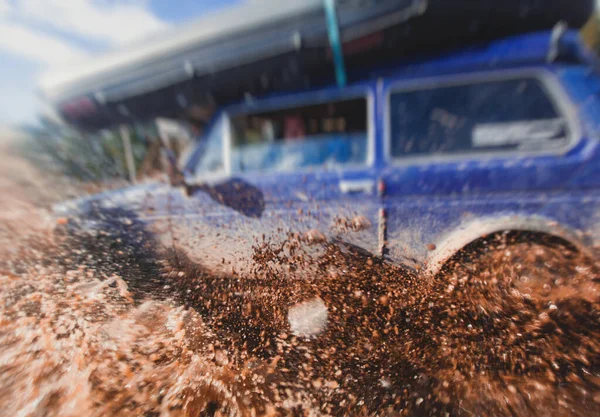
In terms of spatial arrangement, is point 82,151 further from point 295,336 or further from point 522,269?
point 522,269

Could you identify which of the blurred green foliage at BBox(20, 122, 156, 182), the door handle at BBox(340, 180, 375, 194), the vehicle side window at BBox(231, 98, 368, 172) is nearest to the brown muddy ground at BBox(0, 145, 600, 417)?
the door handle at BBox(340, 180, 375, 194)

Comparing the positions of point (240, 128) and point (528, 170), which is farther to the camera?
point (240, 128)

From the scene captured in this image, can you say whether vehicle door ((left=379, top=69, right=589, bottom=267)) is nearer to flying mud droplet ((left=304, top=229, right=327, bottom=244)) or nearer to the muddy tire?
the muddy tire

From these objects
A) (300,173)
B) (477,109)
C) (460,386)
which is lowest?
(460,386)

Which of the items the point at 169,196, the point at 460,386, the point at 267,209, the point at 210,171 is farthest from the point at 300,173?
the point at 460,386

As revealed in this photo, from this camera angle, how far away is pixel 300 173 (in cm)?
225

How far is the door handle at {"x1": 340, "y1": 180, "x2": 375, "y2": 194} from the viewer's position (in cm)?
212

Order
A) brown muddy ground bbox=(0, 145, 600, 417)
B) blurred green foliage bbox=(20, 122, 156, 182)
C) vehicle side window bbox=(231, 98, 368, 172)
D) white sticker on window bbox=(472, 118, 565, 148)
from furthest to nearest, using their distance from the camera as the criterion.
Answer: blurred green foliage bbox=(20, 122, 156, 182) → vehicle side window bbox=(231, 98, 368, 172) → white sticker on window bbox=(472, 118, 565, 148) → brown muddy ground bbox=(0, 145, 600, 417)

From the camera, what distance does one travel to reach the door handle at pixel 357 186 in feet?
6.95

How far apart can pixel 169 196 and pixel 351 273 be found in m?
1.61

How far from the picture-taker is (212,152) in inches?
105

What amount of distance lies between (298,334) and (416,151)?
5.24 feet

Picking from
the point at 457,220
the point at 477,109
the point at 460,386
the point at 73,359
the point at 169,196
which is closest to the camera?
the point at 460,386

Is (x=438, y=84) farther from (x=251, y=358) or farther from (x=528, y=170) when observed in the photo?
(x=251, y=358)
